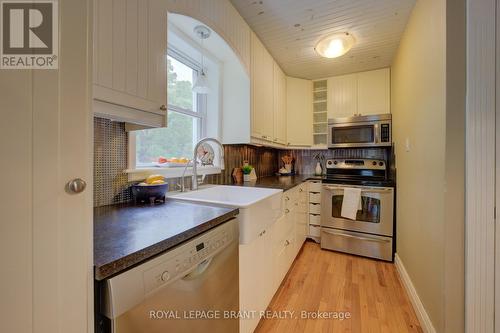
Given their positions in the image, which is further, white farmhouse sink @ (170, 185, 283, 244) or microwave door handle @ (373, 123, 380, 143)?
microwave door handle @ (373, 123, 380, 143)

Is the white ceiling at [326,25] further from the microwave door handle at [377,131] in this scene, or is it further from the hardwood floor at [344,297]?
the hardwood floor at [344,297]

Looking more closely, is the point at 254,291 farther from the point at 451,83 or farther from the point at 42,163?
the point at 451,83

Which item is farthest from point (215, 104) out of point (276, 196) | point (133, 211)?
point (133, 211)

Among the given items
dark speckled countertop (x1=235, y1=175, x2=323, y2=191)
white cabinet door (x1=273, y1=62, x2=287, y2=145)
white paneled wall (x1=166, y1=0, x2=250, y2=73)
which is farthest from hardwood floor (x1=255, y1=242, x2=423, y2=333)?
white paneled wall (x1=166, y1=0, x2=250, y2=73)

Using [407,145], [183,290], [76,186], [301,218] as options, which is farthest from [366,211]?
[76,186]

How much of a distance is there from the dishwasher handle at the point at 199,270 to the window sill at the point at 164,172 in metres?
0.70

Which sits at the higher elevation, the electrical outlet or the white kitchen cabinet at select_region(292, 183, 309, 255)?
the electrical outlet

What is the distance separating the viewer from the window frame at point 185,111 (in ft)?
3.97

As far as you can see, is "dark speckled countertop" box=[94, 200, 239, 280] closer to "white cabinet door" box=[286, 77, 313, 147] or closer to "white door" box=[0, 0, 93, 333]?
"white door" box=[0, 0, 93, 333]

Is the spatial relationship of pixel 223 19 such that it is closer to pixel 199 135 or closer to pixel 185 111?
pixel 185 111

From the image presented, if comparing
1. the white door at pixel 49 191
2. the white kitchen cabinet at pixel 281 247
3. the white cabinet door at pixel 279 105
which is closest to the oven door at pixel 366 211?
the white kitchen cabinet at pixel 281 247

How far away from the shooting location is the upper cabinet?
8.84 feet

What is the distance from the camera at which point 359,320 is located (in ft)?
4.79

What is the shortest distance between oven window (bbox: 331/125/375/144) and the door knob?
285 cm
